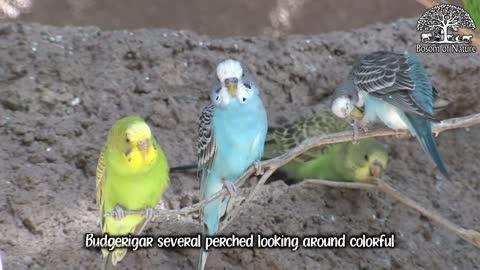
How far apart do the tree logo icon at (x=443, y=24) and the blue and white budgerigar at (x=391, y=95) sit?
1.25 ft

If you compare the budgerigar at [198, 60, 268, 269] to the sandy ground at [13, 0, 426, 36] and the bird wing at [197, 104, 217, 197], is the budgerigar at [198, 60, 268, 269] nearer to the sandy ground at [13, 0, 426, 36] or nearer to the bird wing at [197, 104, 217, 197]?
the bird wing at [197, 104, 217, 197]

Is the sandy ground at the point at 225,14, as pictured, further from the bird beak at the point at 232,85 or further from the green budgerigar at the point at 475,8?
the green budgerigar at the point at 475,8

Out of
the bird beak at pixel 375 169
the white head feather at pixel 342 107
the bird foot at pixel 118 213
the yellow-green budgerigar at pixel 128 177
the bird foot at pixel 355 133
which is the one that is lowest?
the bird foot at pixel 118 213

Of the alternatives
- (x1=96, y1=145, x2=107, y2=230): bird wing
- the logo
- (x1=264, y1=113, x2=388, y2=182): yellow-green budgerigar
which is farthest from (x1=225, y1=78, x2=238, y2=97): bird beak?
the logo

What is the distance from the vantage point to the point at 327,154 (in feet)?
12.8

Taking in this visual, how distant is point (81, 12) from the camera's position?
4.48 meters

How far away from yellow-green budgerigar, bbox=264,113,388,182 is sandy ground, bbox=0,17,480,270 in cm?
12

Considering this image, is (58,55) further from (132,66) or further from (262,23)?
(262,23)

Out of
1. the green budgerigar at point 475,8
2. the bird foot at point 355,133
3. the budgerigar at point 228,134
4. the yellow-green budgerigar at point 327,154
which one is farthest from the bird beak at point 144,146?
the yellow-green budgerigar at point 327,154

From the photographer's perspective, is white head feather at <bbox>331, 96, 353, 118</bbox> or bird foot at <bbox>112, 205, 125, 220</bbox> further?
white head feather at <bbox>331, 96, 353, 118</bbox>

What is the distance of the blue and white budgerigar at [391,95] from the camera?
9.51 feet

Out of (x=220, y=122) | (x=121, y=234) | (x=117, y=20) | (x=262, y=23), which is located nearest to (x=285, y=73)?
(x=262, y=23)

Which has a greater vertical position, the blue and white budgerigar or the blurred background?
the blurred background

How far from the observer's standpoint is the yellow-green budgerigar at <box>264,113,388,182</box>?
3789mm
